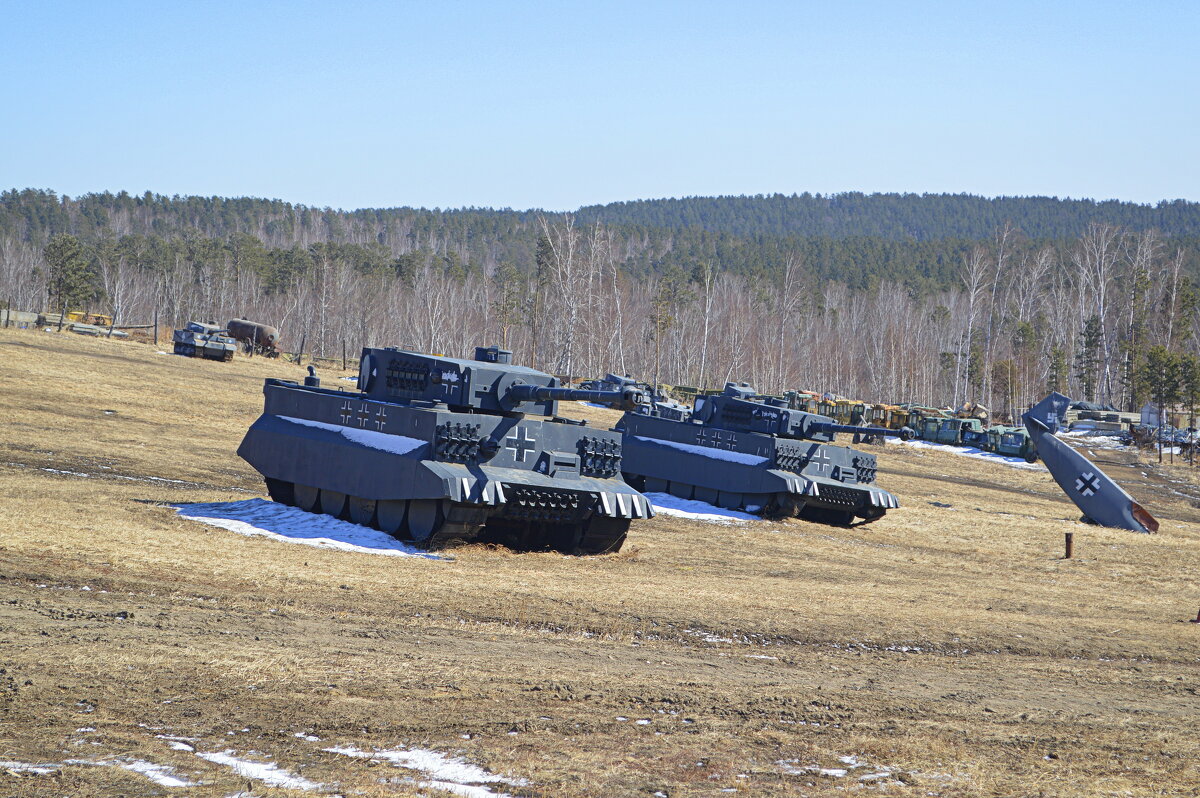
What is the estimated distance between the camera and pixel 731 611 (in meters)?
14.5

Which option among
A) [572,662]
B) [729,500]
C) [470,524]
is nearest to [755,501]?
[729,500]

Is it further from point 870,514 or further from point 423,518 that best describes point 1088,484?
point 423,518

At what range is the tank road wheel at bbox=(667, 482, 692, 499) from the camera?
27875 millimetres

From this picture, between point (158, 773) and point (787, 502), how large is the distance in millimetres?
20750

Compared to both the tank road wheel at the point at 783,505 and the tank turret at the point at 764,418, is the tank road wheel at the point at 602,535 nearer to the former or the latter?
the tank road wheel at the point at 783,505

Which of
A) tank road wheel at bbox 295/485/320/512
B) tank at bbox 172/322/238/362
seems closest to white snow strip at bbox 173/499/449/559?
tank road wheel at bbox 295/485/320/512

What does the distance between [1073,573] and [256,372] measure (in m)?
36.5

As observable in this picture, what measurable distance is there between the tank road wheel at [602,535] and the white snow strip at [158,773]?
12.2 meters

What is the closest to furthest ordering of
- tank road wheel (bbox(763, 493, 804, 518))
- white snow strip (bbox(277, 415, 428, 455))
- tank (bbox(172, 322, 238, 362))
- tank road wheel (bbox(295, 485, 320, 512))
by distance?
white snow strip (bbox(277, 415, 428, 455)) < tank road wheel (bbox(295, 485, 320, 512)) < tank road wheel (bbox(763, 493, 804, 518)) < tank (bbox(172, 322, 238, 362))

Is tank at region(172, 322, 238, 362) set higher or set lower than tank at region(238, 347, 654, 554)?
higher

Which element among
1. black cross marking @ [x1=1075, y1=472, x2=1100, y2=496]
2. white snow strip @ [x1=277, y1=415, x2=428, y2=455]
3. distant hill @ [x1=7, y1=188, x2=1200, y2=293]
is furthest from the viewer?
distant hill @ [x1=7, y1=188, x2=1200, y2=293]

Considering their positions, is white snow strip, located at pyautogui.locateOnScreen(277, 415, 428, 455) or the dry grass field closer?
the dry grass field

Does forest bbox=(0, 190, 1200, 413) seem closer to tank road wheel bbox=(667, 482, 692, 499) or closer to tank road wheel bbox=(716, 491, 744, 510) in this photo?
tank road wheel bbox=(667, 482, 692, 499)

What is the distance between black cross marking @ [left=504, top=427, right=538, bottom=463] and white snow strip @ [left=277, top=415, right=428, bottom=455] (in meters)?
1.31
